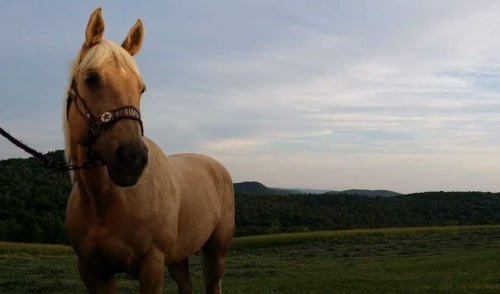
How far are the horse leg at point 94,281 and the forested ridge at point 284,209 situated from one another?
96.5ft

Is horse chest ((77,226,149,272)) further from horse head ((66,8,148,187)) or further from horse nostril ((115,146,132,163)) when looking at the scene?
horse nostril ((115,146,132,163))

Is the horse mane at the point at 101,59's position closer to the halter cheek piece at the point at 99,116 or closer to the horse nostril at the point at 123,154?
the halter cheek piece at the point at 99,116

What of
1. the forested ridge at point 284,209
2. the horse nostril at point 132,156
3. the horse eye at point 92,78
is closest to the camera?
the horse nostril at point 132,156

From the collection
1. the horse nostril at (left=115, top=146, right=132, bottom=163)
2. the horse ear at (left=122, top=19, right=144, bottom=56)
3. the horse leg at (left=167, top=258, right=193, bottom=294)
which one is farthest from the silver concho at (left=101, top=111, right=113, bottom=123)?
the horse leg at (left=167, top=258, right=193, bottom=294)

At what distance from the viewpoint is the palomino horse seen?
99.0 inches

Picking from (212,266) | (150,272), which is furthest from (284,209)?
(150,272)

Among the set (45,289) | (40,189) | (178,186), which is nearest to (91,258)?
(178,186)

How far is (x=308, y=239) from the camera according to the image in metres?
34.3

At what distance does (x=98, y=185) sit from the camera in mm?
2969

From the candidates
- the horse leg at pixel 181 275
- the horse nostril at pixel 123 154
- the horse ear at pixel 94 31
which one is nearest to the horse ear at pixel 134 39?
the horse ear at pixel 94 31

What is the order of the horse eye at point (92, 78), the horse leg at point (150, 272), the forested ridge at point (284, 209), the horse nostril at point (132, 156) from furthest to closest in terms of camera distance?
the forested ridge at point (284, 209), the horse leg at point (150, 272), the horse eye at point (92, 78), the horse nostril at point (132, 156)

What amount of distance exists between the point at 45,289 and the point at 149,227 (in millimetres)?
8524

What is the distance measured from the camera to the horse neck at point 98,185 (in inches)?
116

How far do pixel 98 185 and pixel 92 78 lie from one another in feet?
2.21
